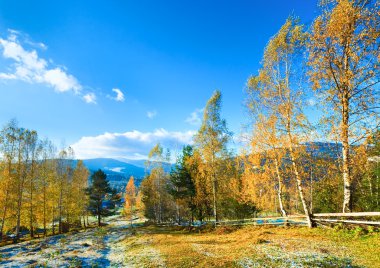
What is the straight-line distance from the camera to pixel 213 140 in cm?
2412

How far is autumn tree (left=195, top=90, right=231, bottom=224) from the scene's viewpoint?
79.2ft

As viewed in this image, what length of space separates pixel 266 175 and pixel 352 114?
7965 millimetres

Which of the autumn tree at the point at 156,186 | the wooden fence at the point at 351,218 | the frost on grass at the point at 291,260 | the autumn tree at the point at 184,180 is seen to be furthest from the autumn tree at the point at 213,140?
the autumn tree at the point at 156,186

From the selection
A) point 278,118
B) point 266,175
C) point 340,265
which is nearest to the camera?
point 340,265

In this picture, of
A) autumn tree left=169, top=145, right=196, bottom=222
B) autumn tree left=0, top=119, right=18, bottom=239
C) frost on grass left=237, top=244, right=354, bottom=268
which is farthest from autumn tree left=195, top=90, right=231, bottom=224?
autumn tree left=0, top=119, right=18, bottom=239

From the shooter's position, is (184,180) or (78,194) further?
(78,194)

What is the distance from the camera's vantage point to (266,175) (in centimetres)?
1694

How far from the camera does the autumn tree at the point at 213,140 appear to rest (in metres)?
24.1

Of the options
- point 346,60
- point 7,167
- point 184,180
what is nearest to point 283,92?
point 346,60

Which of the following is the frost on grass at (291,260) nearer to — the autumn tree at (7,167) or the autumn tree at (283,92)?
the autumn tree at (283,92)

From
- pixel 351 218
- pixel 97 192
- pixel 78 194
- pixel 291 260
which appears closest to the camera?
pixel 291 260

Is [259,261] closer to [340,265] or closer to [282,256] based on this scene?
[282,256]

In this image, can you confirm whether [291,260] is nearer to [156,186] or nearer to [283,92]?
[283,92]

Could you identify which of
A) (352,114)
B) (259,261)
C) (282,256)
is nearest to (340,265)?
(282,256)
